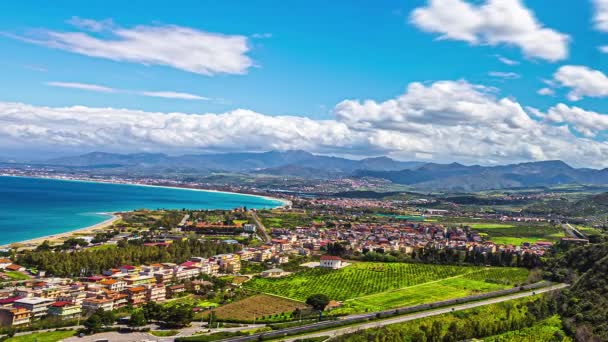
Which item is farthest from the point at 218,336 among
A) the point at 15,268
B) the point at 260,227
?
the point at 260,227

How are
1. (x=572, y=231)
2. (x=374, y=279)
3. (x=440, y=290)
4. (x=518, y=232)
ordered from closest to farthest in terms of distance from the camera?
(x=440, y=290) → (x=374, y=279) → (x=518, y=232) → (x=572, y=231)

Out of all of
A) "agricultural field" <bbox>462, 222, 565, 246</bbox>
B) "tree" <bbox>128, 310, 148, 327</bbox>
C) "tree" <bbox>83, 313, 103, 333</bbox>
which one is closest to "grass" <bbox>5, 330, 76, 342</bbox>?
"tree" <bbox>83, 313, 103, 333</bbox>

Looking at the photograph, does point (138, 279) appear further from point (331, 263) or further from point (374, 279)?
point (374, 279)

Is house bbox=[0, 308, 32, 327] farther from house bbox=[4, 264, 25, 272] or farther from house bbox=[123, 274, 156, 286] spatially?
house bbox=[4, 264, 25, 272]

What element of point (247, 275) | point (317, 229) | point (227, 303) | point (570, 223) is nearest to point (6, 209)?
point (317, 229)

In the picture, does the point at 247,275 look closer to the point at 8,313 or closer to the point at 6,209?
the point at 8,313

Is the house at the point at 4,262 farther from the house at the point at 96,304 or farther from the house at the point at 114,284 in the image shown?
the house at the point at 96,304
